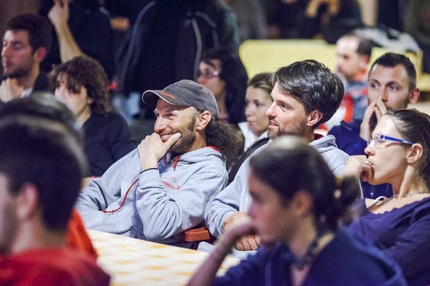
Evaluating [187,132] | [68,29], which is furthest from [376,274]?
[68,29]

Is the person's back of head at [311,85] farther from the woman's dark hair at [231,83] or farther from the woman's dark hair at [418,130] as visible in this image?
the woman's dark hair at [231,83]

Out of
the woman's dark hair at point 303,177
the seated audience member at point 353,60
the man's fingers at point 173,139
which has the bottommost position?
the seated audience member at point 353,60

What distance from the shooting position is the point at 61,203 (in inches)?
58.8

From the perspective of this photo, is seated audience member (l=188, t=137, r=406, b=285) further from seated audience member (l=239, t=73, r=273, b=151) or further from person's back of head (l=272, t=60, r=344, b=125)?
seated audience member (l=239, t=73, r=273, b=151)

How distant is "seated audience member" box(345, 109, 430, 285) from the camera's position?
2.38 metres

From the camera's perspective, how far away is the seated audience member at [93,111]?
407 cm

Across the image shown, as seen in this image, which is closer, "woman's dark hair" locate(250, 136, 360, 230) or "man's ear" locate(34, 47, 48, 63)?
"woman's dark hair" locate(250, 136, 360, 230)

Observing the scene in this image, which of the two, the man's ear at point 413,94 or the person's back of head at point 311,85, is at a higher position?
the person's back of head at point 311,85

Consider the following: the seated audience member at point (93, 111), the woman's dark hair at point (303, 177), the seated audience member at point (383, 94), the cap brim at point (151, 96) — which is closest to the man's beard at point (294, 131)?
the cap brim at point (151, 96)

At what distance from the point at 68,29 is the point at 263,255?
3302 millimetres

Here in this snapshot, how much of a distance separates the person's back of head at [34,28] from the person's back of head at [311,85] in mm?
2066

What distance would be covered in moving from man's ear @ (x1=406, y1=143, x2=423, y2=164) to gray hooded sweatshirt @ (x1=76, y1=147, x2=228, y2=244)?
2.94 ft

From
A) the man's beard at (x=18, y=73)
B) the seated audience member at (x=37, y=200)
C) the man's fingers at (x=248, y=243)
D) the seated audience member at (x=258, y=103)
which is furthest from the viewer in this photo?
the man's beard at (x=18, y=73)

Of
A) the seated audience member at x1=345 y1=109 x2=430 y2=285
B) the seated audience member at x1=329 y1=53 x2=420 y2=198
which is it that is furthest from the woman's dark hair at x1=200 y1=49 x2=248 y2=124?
the seated audience member at x1=345 y1=109 x2=430 y2=285
